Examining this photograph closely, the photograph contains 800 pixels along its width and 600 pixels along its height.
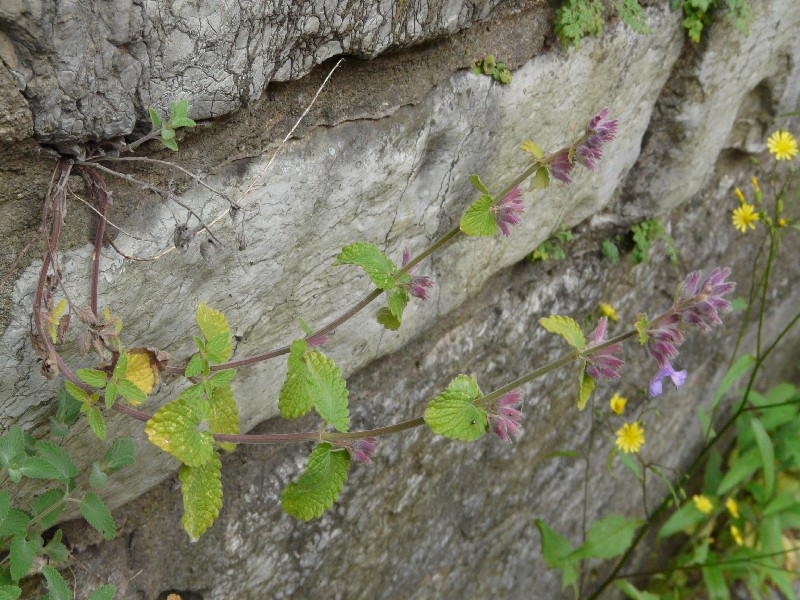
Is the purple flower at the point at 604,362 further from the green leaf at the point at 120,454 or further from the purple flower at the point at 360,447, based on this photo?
the green leaf at the point at 120,454

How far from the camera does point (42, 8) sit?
0.90 meters

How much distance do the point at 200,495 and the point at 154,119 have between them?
579 mm

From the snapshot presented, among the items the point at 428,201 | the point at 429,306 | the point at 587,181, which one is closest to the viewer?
the point at 428,201

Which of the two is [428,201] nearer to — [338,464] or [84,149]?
[338,464]

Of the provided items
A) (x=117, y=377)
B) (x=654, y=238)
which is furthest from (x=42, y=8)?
(x=654, y=238)

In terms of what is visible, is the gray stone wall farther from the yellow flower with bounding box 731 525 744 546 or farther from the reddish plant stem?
the yellow flower with bounding box 731 525 744 546

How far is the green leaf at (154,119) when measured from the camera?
103 centimetres

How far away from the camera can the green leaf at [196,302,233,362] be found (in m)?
1.20

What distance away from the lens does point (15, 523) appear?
1240 mm

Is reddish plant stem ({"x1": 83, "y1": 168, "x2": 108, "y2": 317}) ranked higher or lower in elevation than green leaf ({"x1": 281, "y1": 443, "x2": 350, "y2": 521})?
higher

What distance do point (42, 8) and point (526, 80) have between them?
0.96m

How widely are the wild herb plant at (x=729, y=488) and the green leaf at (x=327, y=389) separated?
1218mm

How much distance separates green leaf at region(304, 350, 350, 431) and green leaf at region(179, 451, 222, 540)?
18 centimetres

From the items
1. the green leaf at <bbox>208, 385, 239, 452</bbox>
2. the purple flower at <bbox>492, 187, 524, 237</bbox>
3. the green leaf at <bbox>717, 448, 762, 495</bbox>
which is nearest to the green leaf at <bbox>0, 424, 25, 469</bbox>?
the green leaf at <bbox>208, 385, 239, 452</bbox>
